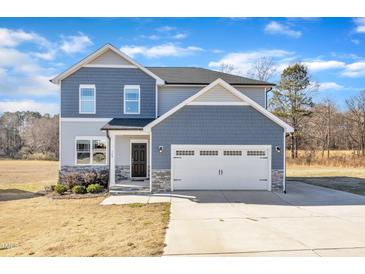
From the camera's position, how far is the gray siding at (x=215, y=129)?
14875 millimetres

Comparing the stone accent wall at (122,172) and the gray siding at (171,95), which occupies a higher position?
the gray siding at (171,95)

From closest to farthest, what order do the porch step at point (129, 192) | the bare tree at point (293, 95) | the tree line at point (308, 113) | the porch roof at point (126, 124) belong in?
1. the porch step at point (129, 192)
2. the porch roof at point (126, 124)
3. the bare tree at point (293, 95)
4. the tree line at point (308, 113)

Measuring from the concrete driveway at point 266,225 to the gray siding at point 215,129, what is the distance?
2.24m

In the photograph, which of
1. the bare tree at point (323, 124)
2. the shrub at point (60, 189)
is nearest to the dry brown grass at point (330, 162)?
the bare tree at point (323, 124)

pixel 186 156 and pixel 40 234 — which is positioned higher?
pixel 186 156

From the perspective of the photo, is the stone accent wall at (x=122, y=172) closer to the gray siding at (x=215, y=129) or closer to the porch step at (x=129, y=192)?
the porch step at (x=129, y=192)

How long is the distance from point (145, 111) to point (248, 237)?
1123 centimetres

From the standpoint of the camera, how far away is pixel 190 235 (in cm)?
776

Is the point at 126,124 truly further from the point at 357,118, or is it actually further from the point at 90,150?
the point at 357,118

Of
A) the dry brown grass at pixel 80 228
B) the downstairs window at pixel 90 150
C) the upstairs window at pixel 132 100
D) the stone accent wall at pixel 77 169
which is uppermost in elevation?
the upstairs window at pixel 132 100

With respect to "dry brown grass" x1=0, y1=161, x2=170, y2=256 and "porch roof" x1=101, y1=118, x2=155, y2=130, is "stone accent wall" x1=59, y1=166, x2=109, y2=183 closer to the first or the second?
"porch roof" x1=101, y1=118, x2=155, y2=130
